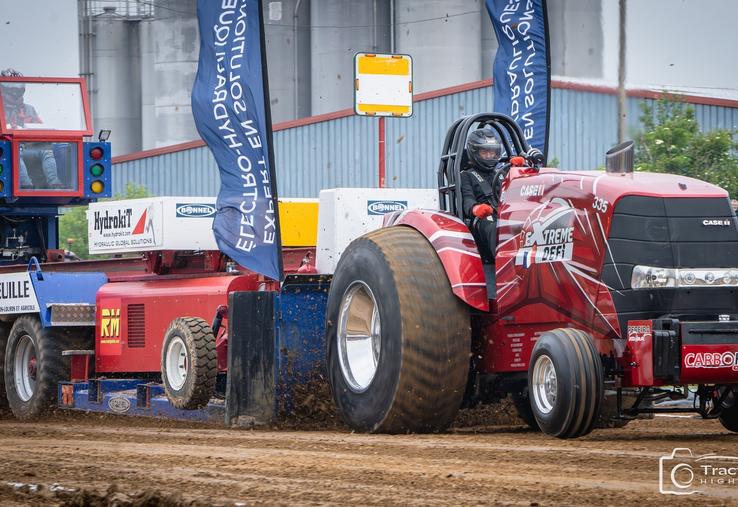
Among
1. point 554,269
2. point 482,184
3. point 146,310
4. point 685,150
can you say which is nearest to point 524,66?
point 482,184

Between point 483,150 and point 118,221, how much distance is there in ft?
15.7

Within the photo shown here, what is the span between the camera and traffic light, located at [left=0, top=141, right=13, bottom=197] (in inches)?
603

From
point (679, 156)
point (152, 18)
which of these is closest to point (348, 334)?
point (679, 156)

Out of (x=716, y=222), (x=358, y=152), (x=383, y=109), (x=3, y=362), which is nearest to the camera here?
(x=716, y=222)

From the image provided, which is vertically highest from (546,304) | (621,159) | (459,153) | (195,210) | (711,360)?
(459,153)

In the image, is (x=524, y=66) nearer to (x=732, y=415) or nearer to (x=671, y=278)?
(x=732, y=415)

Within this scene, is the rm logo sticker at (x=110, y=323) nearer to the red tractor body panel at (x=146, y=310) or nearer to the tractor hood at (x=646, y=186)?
the red tractor body panel at (x=146, y=310)

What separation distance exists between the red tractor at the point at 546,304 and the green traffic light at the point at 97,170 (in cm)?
640

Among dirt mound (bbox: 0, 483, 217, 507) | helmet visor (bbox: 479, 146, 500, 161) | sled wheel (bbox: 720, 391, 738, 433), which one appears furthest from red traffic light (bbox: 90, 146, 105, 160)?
dirt mound (bbox: 0, 483, 217, 507)

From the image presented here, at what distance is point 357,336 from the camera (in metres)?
10.1

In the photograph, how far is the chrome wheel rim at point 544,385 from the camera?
8633mm

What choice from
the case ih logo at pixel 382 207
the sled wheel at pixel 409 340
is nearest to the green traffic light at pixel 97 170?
the case ih logo at pixel 382 207

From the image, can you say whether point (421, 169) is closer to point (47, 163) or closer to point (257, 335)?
point (47, 163)

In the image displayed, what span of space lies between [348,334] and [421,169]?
20.6 meters
